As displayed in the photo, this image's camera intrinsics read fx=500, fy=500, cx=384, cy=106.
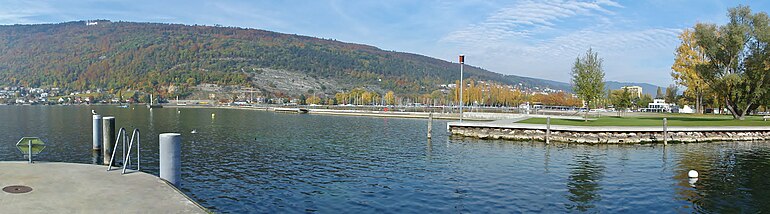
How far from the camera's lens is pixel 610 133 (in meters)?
39.1

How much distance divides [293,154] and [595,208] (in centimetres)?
1850

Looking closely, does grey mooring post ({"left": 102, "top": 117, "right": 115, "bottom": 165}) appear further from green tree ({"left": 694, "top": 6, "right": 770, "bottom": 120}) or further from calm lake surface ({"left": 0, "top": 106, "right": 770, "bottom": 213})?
green tree ({"left": 694, "top": 6, "right": 770, "bottom": 120})

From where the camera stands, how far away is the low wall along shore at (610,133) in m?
38.8

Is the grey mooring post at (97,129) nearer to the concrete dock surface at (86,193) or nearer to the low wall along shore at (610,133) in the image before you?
the concrete dock surface at (86,193)

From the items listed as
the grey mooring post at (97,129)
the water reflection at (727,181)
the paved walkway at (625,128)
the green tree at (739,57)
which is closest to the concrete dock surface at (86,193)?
the grey mooring post at (97,129)

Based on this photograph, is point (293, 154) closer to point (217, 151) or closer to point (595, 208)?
point (217, 151)

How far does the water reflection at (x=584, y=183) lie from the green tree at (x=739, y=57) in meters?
35.2

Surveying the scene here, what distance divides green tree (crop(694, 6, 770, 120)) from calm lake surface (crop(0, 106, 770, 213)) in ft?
70.0

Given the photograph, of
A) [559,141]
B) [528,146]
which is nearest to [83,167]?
[528,146]

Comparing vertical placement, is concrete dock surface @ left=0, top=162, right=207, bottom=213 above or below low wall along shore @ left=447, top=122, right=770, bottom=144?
above

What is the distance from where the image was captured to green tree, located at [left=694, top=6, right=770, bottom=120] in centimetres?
5200

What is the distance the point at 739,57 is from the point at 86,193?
2477 inches

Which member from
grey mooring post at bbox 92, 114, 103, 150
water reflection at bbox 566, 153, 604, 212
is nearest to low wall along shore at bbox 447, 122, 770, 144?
A: water reflection at bbox 566, 153, 604, 212

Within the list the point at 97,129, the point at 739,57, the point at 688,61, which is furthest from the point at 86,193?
the point at 688,61
